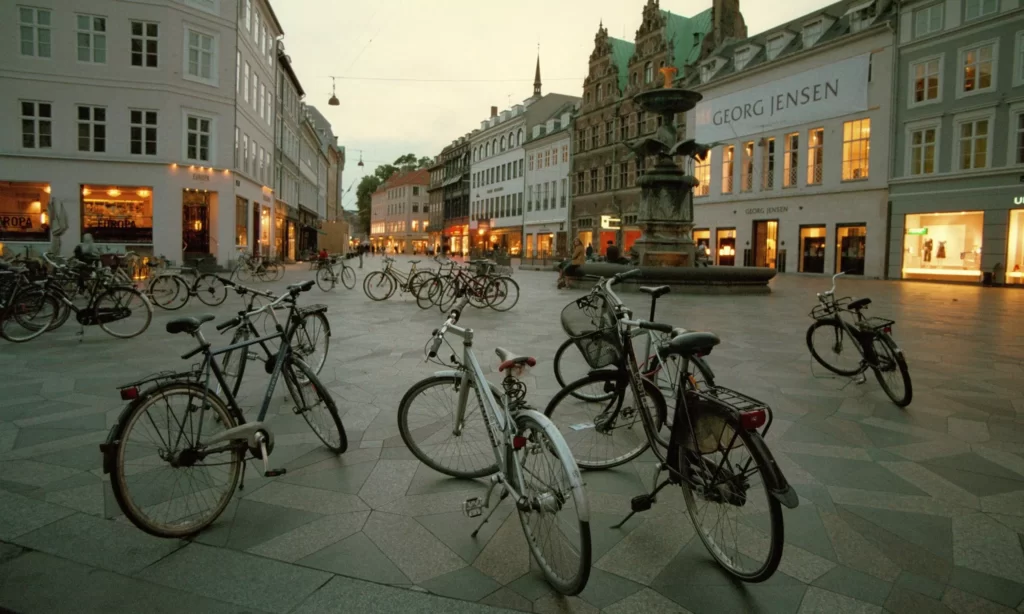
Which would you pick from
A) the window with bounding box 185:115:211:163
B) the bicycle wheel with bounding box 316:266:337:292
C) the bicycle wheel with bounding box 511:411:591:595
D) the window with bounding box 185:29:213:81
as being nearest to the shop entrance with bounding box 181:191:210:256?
the window with bounding box 185:115:211:163

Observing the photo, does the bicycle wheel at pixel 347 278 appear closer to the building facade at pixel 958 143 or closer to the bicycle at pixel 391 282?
the bicycle at pixel 391 282

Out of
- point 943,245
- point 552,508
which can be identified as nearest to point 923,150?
point 943,245

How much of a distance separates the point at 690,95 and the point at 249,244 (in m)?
22.2

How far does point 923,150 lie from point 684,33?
2467 cm

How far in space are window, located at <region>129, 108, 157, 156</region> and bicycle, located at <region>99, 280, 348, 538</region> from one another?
86.4ft

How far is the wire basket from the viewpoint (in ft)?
15.4

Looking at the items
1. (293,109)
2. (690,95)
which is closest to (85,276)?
(690,95)

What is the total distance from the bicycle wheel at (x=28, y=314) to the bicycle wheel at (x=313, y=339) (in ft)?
16.7

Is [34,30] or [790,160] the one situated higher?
[34,30]

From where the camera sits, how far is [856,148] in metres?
33.1

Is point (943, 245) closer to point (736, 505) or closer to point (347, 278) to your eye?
point (347, 278)

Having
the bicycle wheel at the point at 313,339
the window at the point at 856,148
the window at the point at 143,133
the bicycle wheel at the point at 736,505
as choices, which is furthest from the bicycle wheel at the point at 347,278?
the window at the point at 856,148

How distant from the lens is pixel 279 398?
6070 millimetres

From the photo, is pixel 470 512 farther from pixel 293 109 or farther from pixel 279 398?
pixel 293 109
